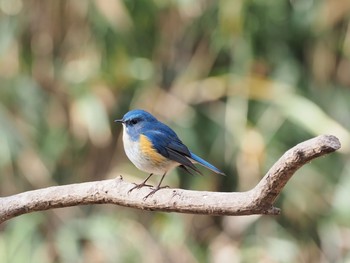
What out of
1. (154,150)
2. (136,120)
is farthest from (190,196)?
(136,120)

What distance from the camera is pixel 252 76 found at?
4.07m

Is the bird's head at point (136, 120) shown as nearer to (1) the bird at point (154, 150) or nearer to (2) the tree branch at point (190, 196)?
(1) the bird at point (154, 150)

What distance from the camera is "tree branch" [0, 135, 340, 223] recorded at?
155cm

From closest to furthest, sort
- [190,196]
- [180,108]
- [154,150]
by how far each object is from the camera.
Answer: [190,196]
[154,150]
[180,108]

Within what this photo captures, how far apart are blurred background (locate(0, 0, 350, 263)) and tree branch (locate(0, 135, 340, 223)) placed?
1.94 metres

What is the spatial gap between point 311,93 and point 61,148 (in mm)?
1215

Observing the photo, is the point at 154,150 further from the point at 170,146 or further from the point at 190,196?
the point at 190,196

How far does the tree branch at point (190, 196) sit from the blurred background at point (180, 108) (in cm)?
194

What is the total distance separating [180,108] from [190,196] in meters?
2.32

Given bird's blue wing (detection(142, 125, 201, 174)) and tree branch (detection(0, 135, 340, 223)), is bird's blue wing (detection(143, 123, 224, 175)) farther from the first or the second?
tree branch (detection(0, 135, 340, 223))

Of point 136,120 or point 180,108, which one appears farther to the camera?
point 180,108

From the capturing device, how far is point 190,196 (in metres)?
1.83

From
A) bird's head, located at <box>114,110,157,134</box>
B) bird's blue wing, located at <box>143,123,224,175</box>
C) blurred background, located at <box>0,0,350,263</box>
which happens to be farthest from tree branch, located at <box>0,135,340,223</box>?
blurred background, located at <box>0,0,350,263</box>

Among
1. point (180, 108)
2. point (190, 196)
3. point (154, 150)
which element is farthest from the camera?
point (180, 108)
